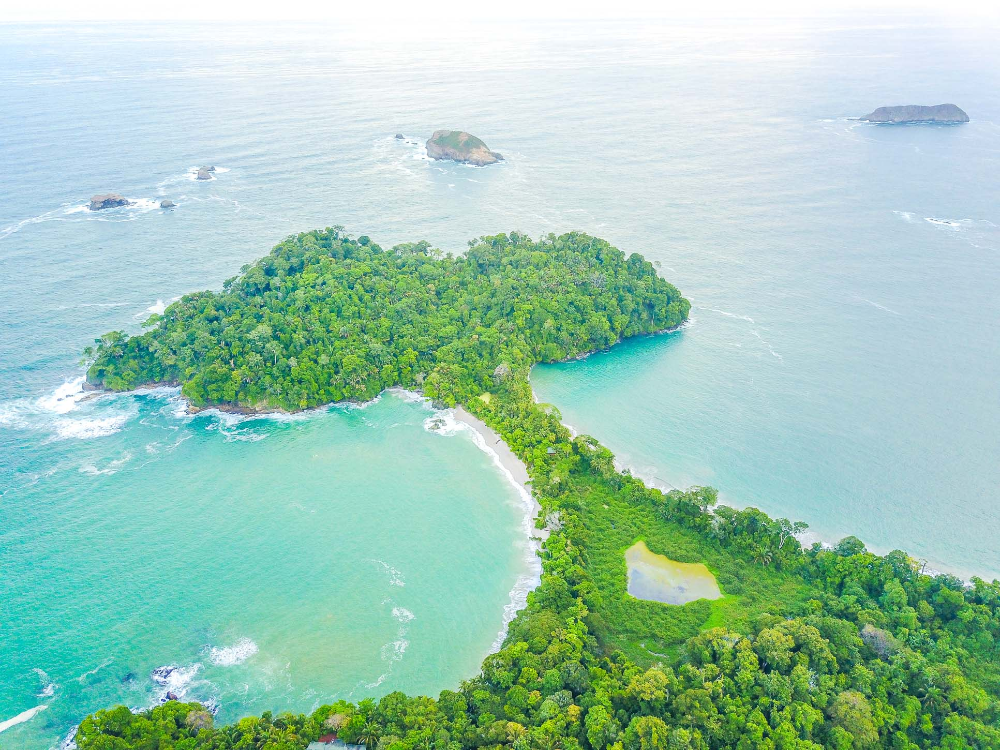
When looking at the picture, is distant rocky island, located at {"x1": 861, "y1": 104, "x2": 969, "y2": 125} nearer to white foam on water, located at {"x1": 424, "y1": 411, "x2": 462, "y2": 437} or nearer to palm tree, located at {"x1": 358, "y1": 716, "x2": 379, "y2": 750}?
white foam on water, located at {"x1": 424, "y1": 411, "x2": 462, "y2": 437}

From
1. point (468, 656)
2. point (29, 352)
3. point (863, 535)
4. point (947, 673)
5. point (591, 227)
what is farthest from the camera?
point (591, 227)

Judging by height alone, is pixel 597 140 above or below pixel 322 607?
above

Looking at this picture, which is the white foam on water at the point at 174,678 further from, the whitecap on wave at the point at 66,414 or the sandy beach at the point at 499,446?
the sandy beach at the point at 499,446

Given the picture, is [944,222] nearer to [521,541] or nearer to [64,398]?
[521,541]

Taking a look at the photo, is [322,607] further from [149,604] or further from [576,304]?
[576,304]

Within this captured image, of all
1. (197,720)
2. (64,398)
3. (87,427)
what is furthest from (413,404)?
(197,720)

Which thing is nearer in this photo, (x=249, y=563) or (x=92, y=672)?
(x=92, y=672)

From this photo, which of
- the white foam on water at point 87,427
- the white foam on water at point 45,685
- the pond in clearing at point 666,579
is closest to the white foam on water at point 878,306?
the pond in clearing at point 666,579

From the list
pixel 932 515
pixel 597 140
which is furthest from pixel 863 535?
pixel 597 140
